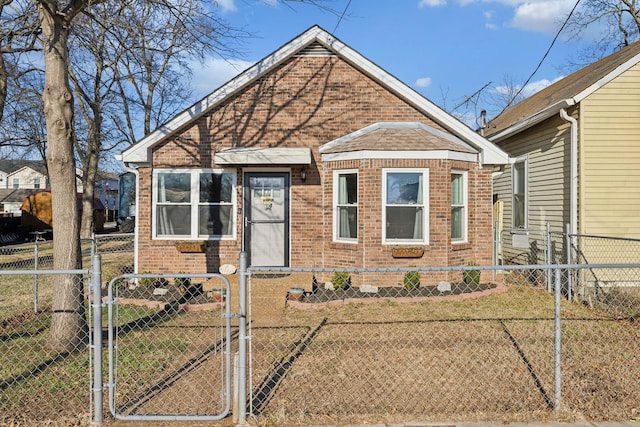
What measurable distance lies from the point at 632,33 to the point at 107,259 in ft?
88.7

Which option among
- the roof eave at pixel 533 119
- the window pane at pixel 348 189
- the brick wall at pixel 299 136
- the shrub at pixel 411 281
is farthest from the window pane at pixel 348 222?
the roof eave at pixel 533 119

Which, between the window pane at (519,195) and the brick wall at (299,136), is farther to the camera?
the window pane at (519,195)

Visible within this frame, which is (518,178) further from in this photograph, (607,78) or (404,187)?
(404,187)

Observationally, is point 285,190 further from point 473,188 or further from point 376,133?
point 473,188

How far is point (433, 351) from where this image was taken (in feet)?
19.1

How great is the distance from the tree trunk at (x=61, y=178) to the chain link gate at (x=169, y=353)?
22.7 inches

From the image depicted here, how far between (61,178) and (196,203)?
15.8 feet

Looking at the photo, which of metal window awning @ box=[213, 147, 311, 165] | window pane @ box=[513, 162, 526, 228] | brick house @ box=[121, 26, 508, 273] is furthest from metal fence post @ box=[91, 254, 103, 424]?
window pane @ box=[513, 162, 526, 228]

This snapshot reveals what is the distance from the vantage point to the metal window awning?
986 cm

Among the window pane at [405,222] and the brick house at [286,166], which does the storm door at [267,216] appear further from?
the window pane at [405,222]

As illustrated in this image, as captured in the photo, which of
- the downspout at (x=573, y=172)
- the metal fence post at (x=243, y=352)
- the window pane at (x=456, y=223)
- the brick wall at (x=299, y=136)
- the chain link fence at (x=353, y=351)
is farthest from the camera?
the brick wall at (x=299, y=136)

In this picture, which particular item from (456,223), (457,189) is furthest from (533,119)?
(456,223)

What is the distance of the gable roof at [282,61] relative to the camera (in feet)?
33.9

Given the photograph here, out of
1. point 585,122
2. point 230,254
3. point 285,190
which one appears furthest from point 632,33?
point 230,254
